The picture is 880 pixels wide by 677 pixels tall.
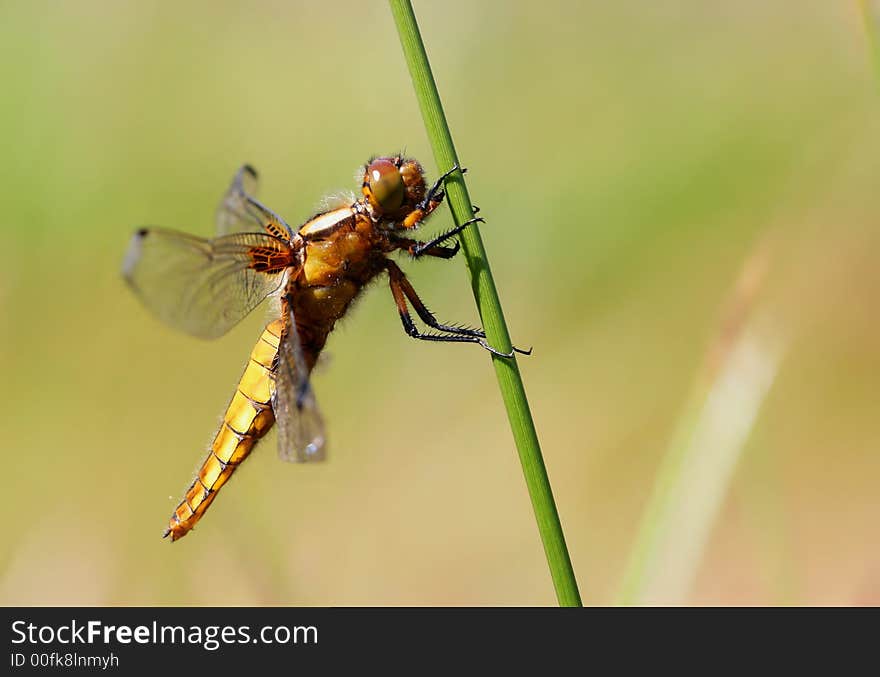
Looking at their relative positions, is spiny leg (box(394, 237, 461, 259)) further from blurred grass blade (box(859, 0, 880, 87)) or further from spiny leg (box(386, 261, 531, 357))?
blurred grass blade (box(859, 0, 880, 87))

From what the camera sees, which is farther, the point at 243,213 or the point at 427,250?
the point at 243,213

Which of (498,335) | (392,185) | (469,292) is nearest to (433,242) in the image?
(392,185)

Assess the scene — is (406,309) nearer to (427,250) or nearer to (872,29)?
(427,250)

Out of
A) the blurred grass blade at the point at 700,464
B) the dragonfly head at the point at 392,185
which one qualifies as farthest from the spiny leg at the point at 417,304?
the blurred grass blade at the point at 700,464

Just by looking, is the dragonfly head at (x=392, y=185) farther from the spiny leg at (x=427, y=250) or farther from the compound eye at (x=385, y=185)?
the spiny leg at (x=427, y=250)

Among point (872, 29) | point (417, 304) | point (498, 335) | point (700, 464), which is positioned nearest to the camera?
point (498, 335)

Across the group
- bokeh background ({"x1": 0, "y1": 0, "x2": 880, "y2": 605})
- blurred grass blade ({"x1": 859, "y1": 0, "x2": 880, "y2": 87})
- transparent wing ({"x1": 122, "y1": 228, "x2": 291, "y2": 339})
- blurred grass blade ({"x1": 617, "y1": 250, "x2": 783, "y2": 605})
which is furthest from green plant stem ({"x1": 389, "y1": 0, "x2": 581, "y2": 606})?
bokeh background ({"x1": 0, "y1": 0, "x2": 880, "y2": 605})

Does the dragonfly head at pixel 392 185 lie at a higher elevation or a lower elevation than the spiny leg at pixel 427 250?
higher
